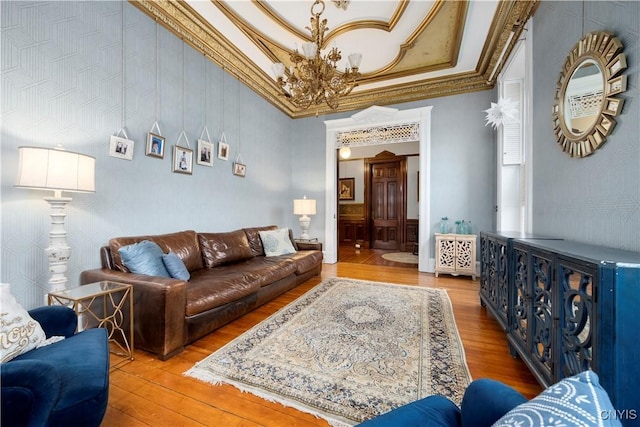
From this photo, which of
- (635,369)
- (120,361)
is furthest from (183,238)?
(635,369)

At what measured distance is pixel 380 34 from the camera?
10.7 ft

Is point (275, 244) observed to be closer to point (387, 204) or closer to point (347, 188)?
point (387, 204)

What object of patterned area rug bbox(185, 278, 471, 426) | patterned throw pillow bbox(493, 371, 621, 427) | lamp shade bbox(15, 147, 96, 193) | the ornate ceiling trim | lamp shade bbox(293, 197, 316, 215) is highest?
the ornate ceiling trim

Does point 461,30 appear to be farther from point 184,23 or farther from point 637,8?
point 184,23

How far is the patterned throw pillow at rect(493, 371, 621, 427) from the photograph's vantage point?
1.35ft

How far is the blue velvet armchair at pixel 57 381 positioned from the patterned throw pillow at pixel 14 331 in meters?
0.04

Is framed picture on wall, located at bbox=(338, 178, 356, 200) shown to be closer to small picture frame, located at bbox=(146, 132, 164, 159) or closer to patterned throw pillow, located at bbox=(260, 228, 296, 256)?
patterned throw pillow, located at bbox=(260, 228, 296, 256)

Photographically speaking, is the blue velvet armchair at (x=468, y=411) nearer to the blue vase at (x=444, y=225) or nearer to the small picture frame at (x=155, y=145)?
the small picture frame at (x=155, y=145)

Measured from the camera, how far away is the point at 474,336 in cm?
211

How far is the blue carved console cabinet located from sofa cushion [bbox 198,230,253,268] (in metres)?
2.92

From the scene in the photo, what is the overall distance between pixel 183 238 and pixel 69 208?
979mm

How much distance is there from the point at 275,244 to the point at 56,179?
2.49 m

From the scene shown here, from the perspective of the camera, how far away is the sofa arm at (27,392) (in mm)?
816

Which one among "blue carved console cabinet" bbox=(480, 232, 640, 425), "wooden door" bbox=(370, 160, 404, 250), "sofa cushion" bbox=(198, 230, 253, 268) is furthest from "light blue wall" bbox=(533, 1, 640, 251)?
"wooden door" bbox=(370, 160, 404, 250)
